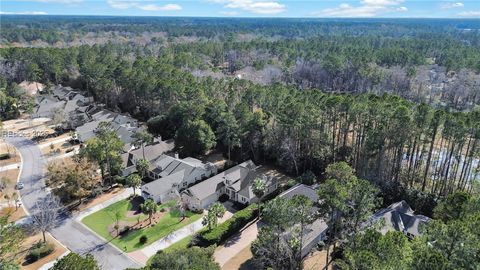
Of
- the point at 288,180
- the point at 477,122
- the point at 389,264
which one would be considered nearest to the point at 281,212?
the point at 389,264

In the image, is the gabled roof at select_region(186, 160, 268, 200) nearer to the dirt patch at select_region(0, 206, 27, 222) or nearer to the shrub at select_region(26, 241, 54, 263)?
the shrub at select_region(26, 241, 54, 263)

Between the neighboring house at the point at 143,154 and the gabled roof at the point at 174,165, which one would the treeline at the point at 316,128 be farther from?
the gabled roof at the point at 174,165

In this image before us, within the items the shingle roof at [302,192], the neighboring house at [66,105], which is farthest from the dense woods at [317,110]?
the shingle roof at [302,192]

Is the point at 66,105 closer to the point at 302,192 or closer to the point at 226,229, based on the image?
the point at 226,229

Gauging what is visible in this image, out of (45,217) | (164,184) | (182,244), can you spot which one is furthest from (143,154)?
(182,244)

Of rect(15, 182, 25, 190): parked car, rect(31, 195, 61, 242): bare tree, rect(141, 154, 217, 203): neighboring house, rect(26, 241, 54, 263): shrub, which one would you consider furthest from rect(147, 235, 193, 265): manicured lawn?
rect(15, 182, 25, 190): parked car

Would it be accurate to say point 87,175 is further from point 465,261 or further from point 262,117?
point 465,261

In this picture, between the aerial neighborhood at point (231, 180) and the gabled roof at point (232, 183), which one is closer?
the aerial neighborhood at point (231, 180)
